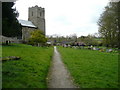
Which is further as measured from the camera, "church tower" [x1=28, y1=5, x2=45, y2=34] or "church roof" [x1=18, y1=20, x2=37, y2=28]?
"church tower" [x1=28, y1=5, x2=45, y2=34]

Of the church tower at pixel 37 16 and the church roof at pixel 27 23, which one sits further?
the church tower at pixel 37 16

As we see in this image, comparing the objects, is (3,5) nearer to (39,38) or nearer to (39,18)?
(39,38)

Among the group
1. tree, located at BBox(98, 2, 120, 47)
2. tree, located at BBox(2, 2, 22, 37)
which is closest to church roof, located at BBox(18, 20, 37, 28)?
tree, located at BBox(98, 2, 120, 47)

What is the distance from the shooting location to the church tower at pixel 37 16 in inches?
3359

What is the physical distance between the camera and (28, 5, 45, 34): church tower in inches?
3359

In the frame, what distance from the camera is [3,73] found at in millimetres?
8312

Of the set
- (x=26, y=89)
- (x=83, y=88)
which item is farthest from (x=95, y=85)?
(x=26, y=89)

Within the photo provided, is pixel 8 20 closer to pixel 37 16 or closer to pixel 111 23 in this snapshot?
pixel 111 23

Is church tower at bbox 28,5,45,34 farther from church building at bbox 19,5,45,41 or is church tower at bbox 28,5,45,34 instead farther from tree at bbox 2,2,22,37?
tree at bbox 2,2,22,37

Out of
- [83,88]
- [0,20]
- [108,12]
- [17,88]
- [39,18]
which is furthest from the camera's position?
[39,18]

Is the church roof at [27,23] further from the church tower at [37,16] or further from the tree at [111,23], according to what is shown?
the tree at [111,23]

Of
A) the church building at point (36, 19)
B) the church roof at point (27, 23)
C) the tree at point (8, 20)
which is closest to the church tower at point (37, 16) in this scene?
the church building at point (36, 19)

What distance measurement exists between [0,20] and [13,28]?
16.5 ft

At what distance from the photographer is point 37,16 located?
8569 cm
